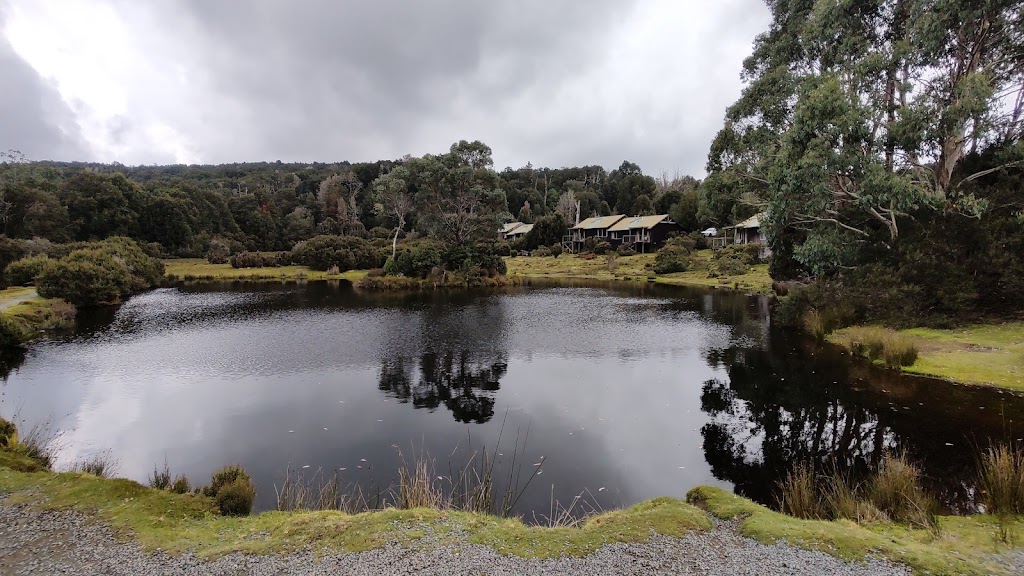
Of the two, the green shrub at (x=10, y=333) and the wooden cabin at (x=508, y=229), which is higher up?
the wooden cabin at (x=508, y=229)

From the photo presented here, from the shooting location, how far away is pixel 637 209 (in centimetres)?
9575

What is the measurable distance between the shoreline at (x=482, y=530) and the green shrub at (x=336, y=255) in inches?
2208

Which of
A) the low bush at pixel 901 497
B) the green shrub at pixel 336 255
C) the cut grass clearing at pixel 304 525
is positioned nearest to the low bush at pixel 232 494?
the cut grass clearing at pixel 304 525

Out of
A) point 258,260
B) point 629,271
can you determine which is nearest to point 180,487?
point 629,271

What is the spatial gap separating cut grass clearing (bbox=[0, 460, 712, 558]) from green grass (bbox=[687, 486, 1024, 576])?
0.68m

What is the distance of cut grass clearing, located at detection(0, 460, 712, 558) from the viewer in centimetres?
607

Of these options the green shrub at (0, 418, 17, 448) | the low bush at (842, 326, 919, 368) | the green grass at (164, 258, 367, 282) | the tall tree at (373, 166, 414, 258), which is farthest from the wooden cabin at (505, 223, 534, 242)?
the green shrub at (0, 418, 17, 448)

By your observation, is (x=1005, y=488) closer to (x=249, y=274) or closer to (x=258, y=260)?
(x=249, y=274)

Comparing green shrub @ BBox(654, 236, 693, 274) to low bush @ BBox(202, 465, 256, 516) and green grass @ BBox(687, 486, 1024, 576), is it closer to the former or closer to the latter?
green grass @ BBox(687, 486, 1024, 576)

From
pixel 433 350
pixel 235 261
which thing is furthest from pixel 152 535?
pixel 235 261

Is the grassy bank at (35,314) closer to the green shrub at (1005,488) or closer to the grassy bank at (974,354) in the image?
the green shrub at (1005,488)

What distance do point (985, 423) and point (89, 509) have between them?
17.7 meters

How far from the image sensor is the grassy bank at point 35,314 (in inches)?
890

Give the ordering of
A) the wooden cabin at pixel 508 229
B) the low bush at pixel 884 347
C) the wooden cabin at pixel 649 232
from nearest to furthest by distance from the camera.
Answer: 1. the low bush at pixel 884 347
2. the wooden cabin at pixel 649 232
3. the wooden cabin at pixel 508 229
